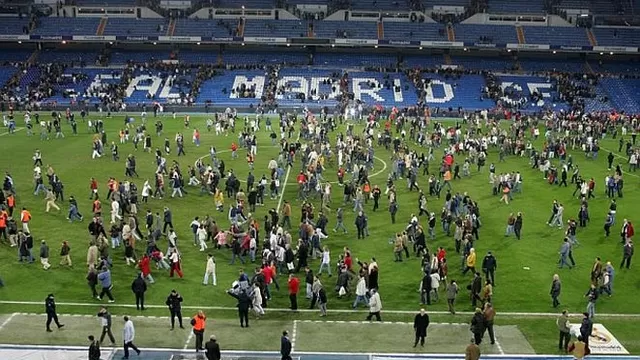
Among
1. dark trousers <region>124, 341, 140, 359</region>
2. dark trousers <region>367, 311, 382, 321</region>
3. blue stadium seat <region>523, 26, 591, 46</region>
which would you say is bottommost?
dark trousers <region>367, 311, 382, 321</region>

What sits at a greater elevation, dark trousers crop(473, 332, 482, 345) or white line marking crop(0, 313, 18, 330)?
dark trousers crop(473, 332, 482, 345)

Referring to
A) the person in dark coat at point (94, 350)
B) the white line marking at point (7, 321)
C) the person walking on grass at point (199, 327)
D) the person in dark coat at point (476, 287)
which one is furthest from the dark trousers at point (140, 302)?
the person in dark coat at point (476, 287)

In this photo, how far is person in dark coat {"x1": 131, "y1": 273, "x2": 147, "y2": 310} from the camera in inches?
936

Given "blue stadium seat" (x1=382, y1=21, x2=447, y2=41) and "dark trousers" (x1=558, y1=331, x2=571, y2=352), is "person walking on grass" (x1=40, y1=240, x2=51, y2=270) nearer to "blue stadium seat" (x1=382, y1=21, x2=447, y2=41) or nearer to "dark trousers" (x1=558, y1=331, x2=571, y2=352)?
"dark trousers" (x1=558, y1=331, x2=571, y2=352)

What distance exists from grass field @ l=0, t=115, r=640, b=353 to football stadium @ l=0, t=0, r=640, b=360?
0.44 feet

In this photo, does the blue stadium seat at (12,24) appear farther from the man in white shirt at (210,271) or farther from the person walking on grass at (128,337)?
the person walking on grass at (128,337)

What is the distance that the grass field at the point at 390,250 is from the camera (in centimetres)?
2556

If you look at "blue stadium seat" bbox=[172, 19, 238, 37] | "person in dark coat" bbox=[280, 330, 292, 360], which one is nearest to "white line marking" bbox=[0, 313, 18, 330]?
"person in dark coat" bbox=[280, 330, 292, 360]

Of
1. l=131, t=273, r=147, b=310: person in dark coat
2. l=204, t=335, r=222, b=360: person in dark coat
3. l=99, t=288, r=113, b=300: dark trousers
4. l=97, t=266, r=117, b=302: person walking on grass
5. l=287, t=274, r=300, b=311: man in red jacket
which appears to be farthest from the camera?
l=99, t=288, r=113, b=300: dark trousers

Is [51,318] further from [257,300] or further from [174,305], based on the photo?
[257,300]

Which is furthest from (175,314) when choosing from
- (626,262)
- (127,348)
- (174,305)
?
(626,262)

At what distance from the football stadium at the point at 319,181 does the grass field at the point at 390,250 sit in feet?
0.44

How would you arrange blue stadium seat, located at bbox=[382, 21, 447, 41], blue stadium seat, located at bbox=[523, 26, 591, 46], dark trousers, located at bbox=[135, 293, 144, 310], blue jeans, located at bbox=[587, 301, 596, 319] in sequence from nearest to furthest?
blue jeans, located at bbox=[587, 301, 596, 319] → dark trousers, located at bbox=[135, 293, 144, 310] → blue stadium seat, located at bbox=[523, 26, 591, 46] → blue stadium seat, located at bbox=[382, 21, 447, 41]

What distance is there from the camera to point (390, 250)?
31094 mm
